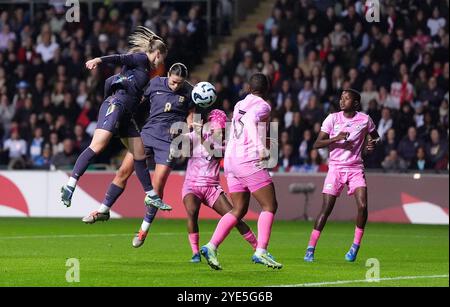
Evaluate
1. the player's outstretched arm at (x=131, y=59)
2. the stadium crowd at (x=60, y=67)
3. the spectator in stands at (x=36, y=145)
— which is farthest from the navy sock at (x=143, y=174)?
the spectator in stands at (x=36, y=145)

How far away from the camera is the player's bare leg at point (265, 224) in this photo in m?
13.2

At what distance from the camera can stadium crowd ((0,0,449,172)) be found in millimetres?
25406

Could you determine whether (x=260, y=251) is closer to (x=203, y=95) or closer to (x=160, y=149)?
(x=203, y=95)

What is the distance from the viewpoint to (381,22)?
91.7ft

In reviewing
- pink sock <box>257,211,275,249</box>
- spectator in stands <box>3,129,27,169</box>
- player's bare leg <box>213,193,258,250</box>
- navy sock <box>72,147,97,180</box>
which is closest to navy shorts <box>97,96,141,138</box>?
navy sock <box>72,147,97,180</box>

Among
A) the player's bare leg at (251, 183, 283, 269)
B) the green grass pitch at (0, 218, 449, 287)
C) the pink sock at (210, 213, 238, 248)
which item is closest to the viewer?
the green grass pitch at (0, 218, 449, 287)

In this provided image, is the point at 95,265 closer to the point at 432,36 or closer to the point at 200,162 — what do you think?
the point at 200,162

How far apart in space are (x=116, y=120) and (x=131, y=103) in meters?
0.38

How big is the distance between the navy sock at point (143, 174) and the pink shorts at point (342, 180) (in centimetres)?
229

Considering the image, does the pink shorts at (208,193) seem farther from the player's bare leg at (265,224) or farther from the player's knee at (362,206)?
the player's knee at (362,206)

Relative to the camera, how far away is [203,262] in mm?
14773

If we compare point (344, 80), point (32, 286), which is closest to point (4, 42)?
point (344, 80)

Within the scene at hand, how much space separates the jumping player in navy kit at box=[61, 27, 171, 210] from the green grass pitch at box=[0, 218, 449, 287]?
121 cm

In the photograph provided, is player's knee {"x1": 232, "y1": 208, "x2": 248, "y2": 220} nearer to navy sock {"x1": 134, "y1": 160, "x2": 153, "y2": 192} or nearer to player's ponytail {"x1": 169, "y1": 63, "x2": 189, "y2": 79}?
navy sock {"x1": 134, "y1": 160, "x2": 153, "y2": 192}
